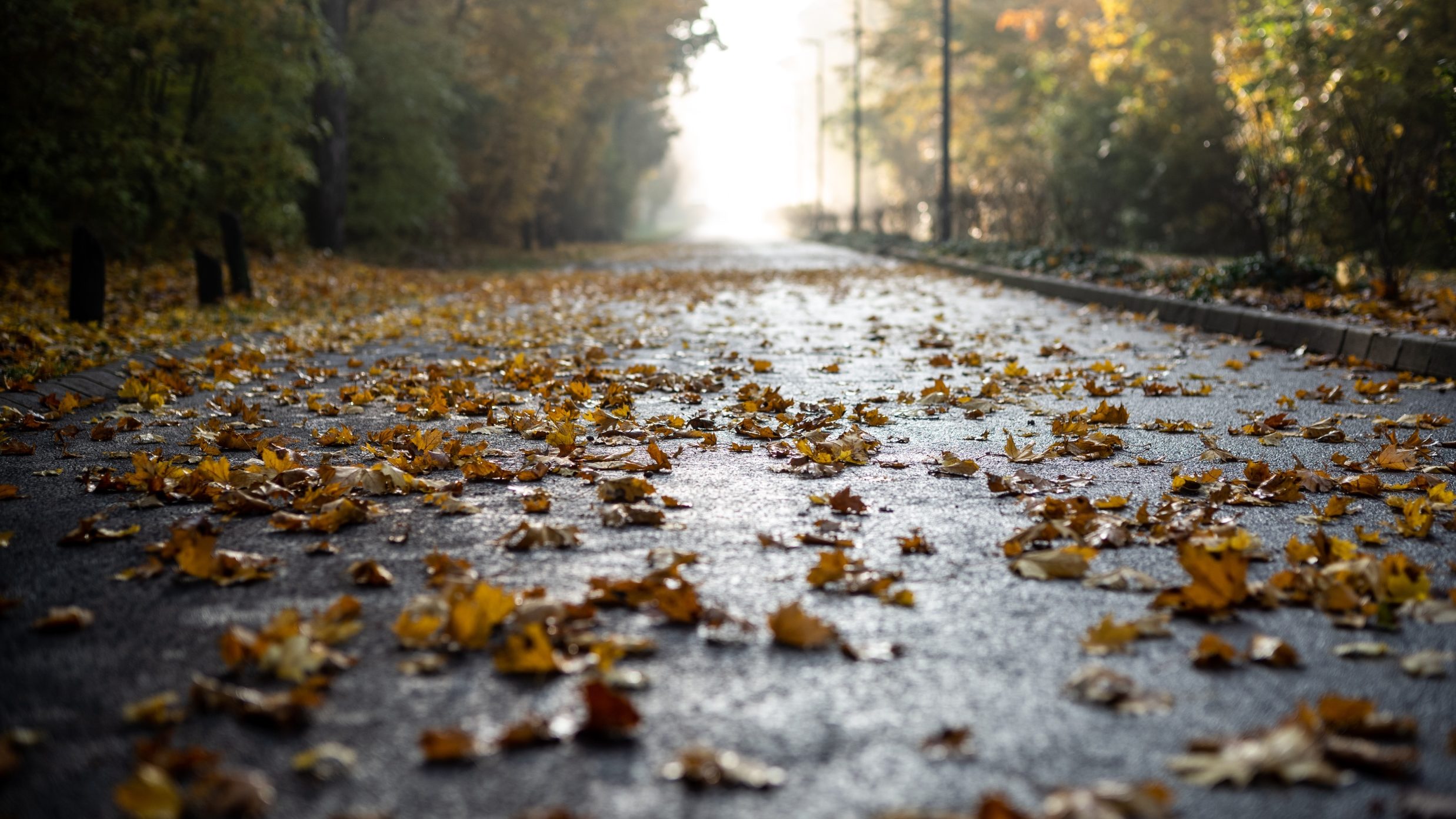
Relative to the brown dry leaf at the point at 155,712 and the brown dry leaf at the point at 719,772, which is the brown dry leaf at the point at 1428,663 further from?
the brown dry leaf at the point at 155,712

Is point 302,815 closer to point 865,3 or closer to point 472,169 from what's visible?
point 472,169

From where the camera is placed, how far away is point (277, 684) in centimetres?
248

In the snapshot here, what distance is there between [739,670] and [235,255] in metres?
12.7

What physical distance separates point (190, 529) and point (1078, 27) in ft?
117

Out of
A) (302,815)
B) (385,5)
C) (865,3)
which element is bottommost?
(302,815)

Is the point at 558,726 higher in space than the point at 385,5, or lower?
lower

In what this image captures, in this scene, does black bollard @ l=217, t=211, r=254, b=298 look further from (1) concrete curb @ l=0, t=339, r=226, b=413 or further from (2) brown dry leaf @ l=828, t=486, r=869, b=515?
(2) brown dry leaf @ l=828, t=486, r=869, b=515

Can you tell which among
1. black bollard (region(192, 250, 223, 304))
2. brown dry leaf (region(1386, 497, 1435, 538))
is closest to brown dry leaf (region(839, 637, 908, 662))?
brown dry leaf (region(1386, 497, 1435, 538))

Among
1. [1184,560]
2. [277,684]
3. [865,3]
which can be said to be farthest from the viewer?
[865,3]

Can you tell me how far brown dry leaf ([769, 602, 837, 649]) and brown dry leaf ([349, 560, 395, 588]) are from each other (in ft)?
Answer: 3.71

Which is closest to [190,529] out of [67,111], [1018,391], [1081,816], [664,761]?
[664,761]

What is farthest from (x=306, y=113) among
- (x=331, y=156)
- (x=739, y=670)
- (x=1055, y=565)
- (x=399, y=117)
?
(x=739, y=670)

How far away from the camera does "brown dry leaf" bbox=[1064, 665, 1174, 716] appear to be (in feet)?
7.82

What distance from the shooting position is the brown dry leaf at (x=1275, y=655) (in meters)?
2.61
